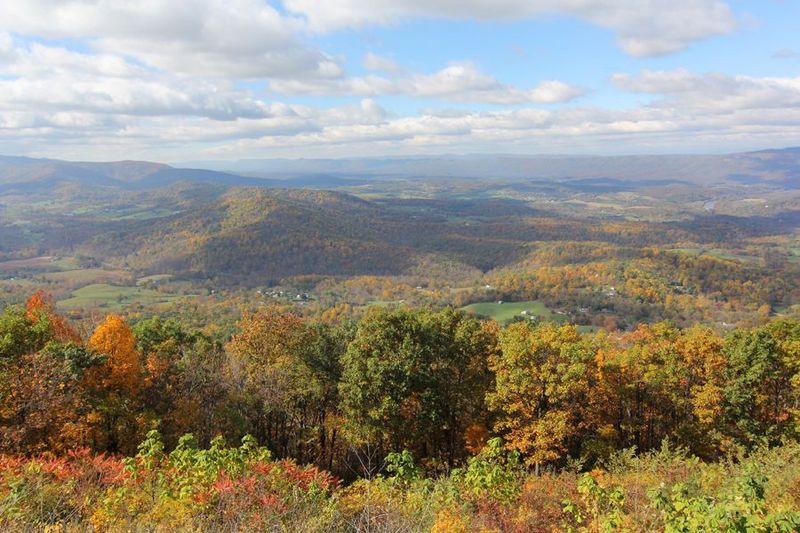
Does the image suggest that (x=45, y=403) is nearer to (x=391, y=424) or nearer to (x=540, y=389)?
(x=391, y=424)

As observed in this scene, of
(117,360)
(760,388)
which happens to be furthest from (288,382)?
(760,388)

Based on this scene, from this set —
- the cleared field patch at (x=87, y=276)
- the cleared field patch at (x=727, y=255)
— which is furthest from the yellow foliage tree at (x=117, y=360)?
the cleared field patch at (x=727, y=255)

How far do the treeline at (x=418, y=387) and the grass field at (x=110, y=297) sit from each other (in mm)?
114650

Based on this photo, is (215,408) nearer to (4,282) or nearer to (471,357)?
(471,357)

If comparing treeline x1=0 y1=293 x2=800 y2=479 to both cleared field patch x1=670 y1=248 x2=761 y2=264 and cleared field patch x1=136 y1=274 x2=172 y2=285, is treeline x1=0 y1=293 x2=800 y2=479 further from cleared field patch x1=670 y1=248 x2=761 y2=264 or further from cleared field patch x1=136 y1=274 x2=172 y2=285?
cleared field patch x1=670 y1=248 x2=761 y2=264

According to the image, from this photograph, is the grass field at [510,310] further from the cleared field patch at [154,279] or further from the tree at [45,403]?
the cleared field patch at [154,279]

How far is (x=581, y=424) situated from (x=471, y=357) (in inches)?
249

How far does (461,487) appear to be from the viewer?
1302 centimetres

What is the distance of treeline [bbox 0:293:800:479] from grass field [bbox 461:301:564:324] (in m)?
79.2

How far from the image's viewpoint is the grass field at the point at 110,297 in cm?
12707

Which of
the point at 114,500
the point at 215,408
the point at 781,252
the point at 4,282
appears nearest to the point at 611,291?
the point at 781,252

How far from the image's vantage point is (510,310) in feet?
388

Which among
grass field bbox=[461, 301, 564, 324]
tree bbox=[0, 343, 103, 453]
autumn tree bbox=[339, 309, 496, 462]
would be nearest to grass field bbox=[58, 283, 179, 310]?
grass field bbox=[461, 301, 564, 324]

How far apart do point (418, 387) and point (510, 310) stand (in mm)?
99296
